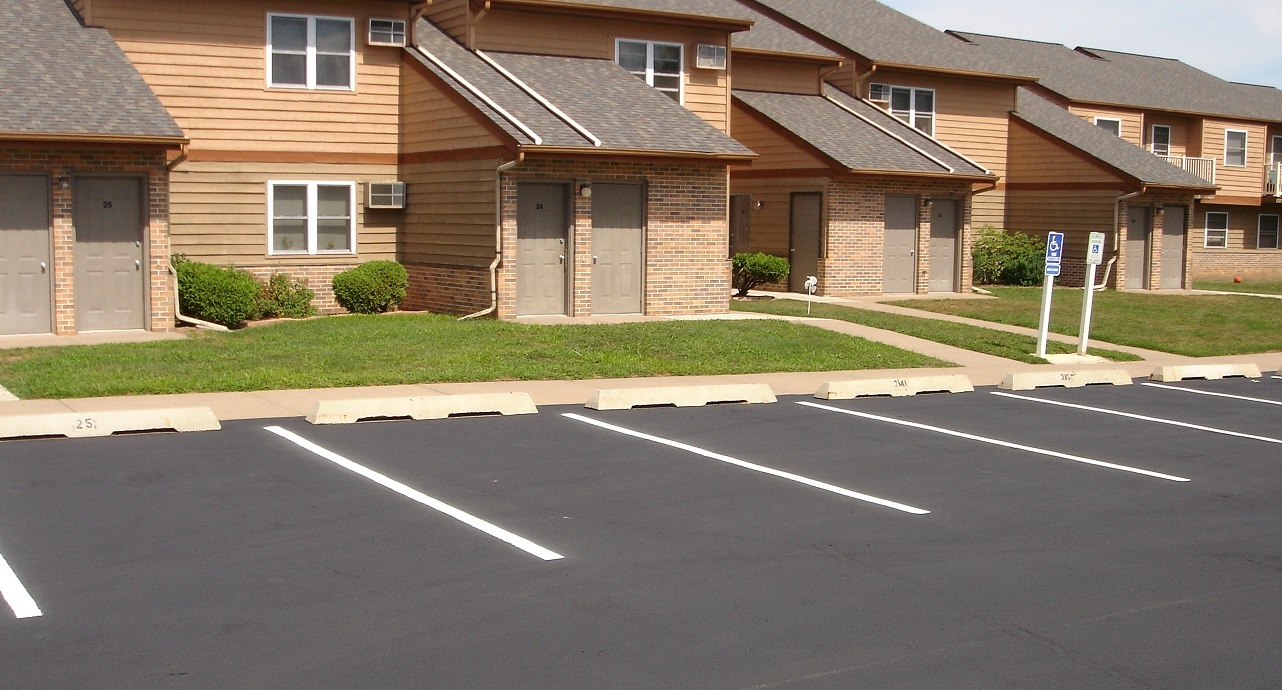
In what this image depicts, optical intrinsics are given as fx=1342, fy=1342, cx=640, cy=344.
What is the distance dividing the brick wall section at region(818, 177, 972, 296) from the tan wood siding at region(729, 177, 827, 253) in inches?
36.0

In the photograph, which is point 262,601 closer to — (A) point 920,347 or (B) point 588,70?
(A) point 920,347

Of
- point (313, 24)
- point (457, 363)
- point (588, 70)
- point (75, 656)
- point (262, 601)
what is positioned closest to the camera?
point (75, 656)

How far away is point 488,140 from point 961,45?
62.9 feet

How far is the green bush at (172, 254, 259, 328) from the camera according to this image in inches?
835

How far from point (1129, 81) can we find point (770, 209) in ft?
60.7

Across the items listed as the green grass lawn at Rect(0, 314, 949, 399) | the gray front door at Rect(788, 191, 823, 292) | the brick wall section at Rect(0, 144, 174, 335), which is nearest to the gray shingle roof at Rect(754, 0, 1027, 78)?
the gray front door at Rect(788, 191, 823, 292)

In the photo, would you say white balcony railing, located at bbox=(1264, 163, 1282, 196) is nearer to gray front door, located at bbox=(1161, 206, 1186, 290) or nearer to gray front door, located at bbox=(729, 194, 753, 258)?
gray front door, located at bbox=(1161, 206, 1186, 290)

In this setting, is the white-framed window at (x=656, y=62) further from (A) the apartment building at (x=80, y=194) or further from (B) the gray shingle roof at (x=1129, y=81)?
(B) the gray shingle roof at (x=1129, y=81)

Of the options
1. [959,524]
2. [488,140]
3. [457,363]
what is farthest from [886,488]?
[488,140]

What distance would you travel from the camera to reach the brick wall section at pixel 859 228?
2933 cm

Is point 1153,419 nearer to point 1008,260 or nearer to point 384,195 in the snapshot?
point 384,195

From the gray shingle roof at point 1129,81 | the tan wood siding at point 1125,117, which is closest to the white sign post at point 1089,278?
the gray shingle roof at point 1129,81

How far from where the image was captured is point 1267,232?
46.5 metres

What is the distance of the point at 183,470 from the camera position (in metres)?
10.4
